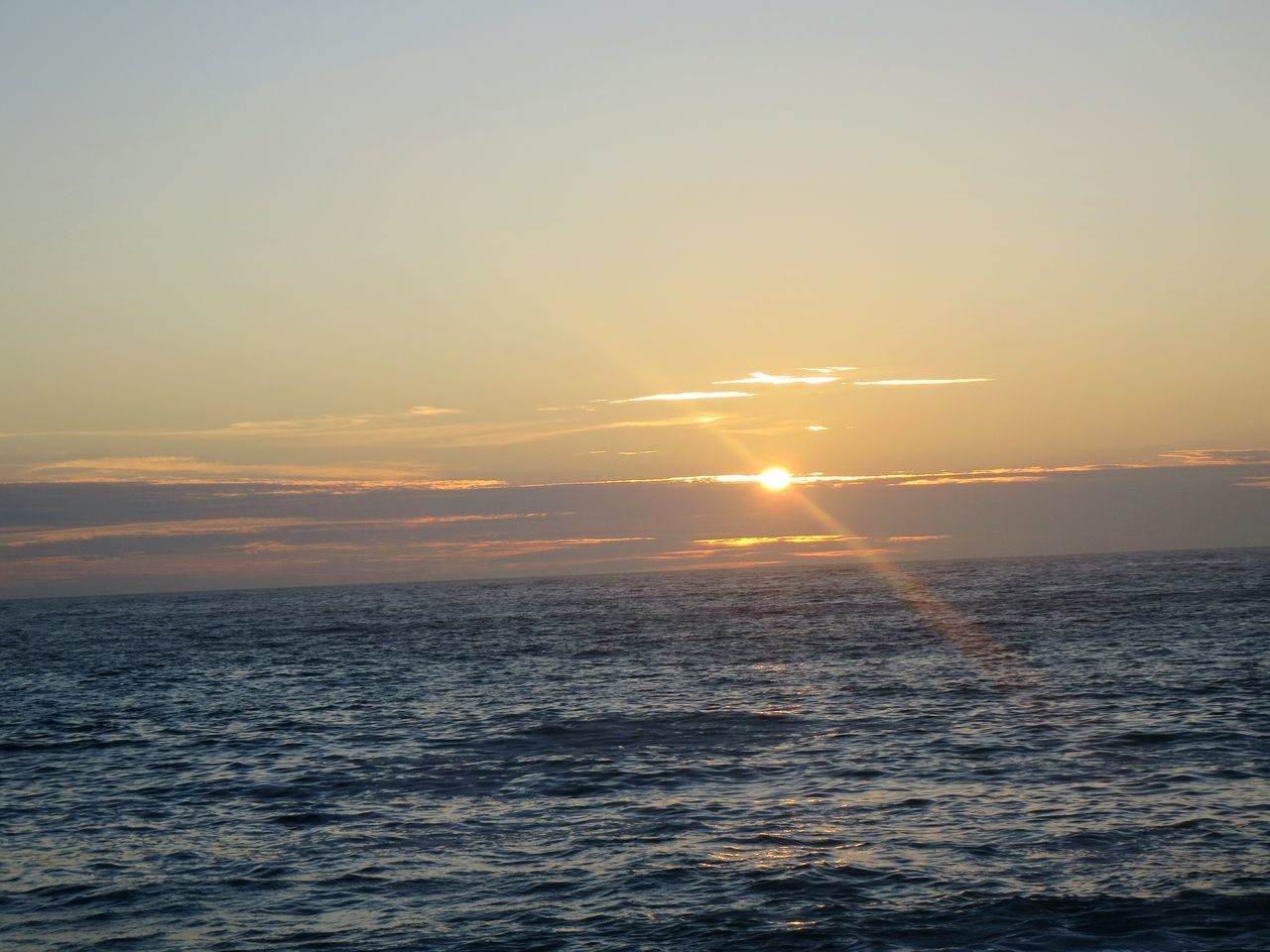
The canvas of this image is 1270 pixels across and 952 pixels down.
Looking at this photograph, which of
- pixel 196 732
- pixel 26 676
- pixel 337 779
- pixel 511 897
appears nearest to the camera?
pixel 511 897

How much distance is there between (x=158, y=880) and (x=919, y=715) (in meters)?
21.5

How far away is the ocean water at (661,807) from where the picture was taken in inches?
631

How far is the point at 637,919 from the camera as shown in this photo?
1600cm

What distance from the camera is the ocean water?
16.0 m

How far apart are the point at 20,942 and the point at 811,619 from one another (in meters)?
74.9

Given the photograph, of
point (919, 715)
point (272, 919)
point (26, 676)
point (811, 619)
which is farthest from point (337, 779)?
point (811, 619)

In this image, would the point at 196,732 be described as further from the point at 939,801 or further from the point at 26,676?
the point at 26,676

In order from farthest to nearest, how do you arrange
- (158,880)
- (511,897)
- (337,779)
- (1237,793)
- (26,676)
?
(26,676)
(337,779)
(1237,793)
(158,880)
(511,897)

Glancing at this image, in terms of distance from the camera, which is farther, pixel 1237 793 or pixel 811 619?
pixel 811 619

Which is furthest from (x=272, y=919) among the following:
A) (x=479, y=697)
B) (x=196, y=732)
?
(x=479, y=697)

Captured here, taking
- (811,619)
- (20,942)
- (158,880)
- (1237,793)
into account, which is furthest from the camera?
(811,619)

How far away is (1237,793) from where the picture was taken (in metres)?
22.0

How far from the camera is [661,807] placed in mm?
22969

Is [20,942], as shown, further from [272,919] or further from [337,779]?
[337,779]
